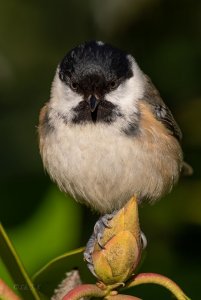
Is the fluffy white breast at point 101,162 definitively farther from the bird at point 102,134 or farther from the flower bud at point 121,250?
the flower bud at point 121,250

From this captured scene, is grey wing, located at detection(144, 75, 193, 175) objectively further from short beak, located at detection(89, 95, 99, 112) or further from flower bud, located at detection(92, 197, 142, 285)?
flower bud, located at detection(92, 197, 142, 285)

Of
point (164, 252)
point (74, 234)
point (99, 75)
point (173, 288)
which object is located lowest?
point (164, 252)

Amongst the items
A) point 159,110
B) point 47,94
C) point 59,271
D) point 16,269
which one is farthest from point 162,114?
point 16,269

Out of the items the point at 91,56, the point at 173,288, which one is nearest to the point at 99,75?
the point at 91,56

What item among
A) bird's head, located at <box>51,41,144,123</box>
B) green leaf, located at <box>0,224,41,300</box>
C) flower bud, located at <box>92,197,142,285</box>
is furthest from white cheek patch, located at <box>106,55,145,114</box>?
green leaf, located at <box>0,224,41,300</box>

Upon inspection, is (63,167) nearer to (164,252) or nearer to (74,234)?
(74,234)

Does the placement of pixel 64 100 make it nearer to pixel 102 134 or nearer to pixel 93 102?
pixel 93 102

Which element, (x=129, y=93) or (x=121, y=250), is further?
(x=129, y=93)
